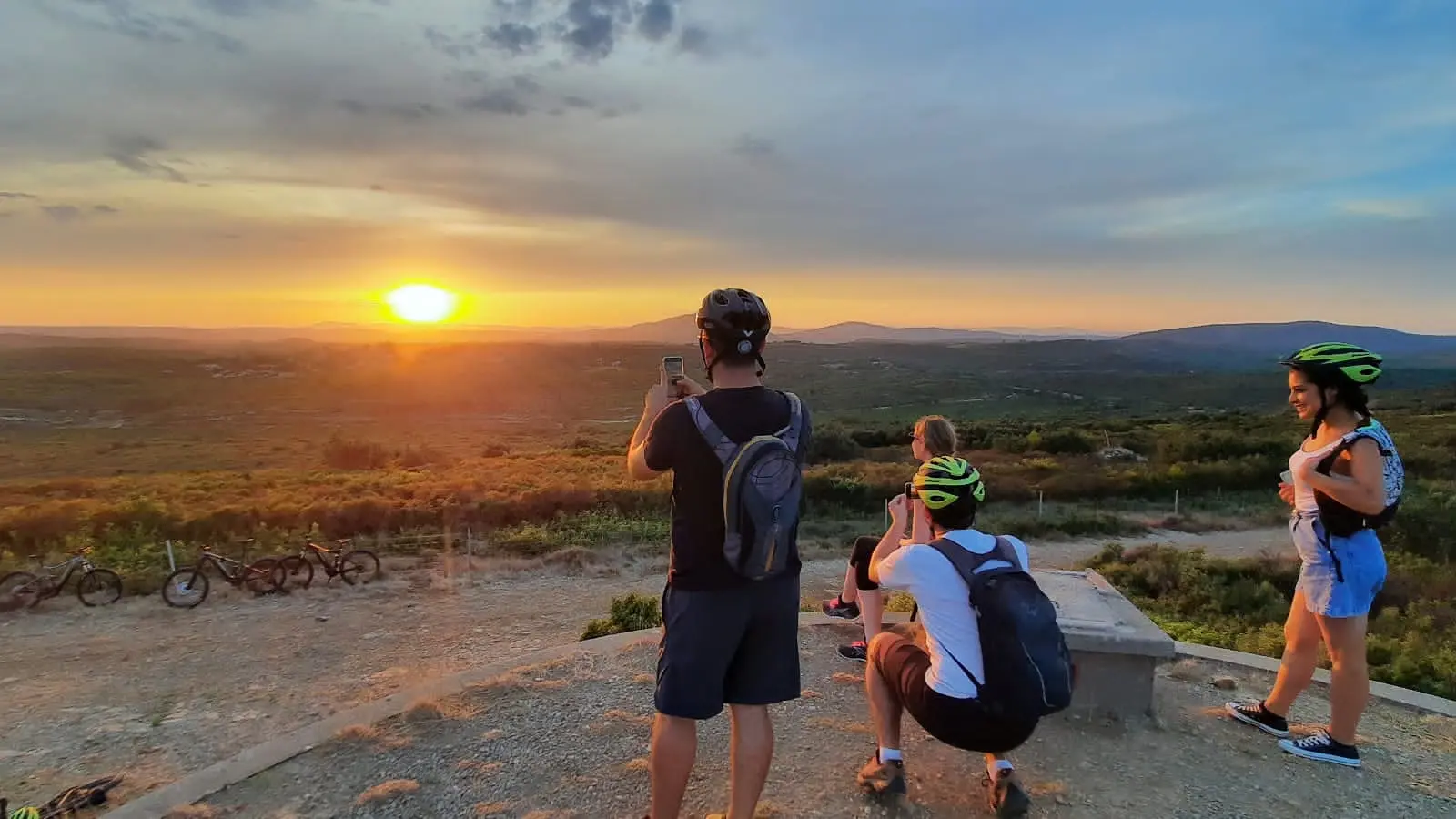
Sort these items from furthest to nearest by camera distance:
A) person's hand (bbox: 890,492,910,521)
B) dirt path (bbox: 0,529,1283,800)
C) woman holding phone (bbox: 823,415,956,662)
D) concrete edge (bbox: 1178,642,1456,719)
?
dirt path (bbox: 0,529,1283,800)
concrete edge (bbox: 1178,642,1456,719)
person's hand (bbox: 890,492,910,521)
woman holding phone (bbox: 823,415,956,662)

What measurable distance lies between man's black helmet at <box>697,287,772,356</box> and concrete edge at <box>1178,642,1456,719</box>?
418 centimetres

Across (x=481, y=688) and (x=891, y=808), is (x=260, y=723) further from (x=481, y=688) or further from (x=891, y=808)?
(x=891, y=808)

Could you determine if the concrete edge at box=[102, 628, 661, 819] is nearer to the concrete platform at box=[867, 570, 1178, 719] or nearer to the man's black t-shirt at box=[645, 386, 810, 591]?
the man's black t-shirt at box=[645, 386, 810, 591]

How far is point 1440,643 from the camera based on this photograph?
640 cm

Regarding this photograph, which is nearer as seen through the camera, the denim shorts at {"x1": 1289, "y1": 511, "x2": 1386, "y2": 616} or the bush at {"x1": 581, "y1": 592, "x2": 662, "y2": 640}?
the denim shorts at {"x1": 1289, "y1": 511, "x2": 1386, "y2": 616}

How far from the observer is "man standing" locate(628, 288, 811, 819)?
250 cm

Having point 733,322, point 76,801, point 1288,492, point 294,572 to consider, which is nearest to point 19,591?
point 294,572

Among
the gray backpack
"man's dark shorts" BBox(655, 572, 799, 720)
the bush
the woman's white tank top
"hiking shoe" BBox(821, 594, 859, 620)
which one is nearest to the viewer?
the gray backpack

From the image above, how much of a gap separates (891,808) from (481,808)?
1710mm

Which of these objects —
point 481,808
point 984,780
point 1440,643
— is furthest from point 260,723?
point 1440,643

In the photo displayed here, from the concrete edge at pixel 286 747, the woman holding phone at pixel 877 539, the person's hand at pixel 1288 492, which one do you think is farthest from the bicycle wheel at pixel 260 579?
the person's hand at pixel 1288 492

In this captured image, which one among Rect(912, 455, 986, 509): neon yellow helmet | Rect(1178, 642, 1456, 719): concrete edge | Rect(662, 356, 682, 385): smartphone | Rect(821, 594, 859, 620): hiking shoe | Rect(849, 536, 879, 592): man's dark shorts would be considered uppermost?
Rect(662, 356, 682, 385): smartphone

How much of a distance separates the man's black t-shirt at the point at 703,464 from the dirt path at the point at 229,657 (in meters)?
4.48

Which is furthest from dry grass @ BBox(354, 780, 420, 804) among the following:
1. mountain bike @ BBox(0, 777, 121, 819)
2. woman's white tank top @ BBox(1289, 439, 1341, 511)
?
woman's white tank top @ BBox(1289, 439, 1341, 511)
